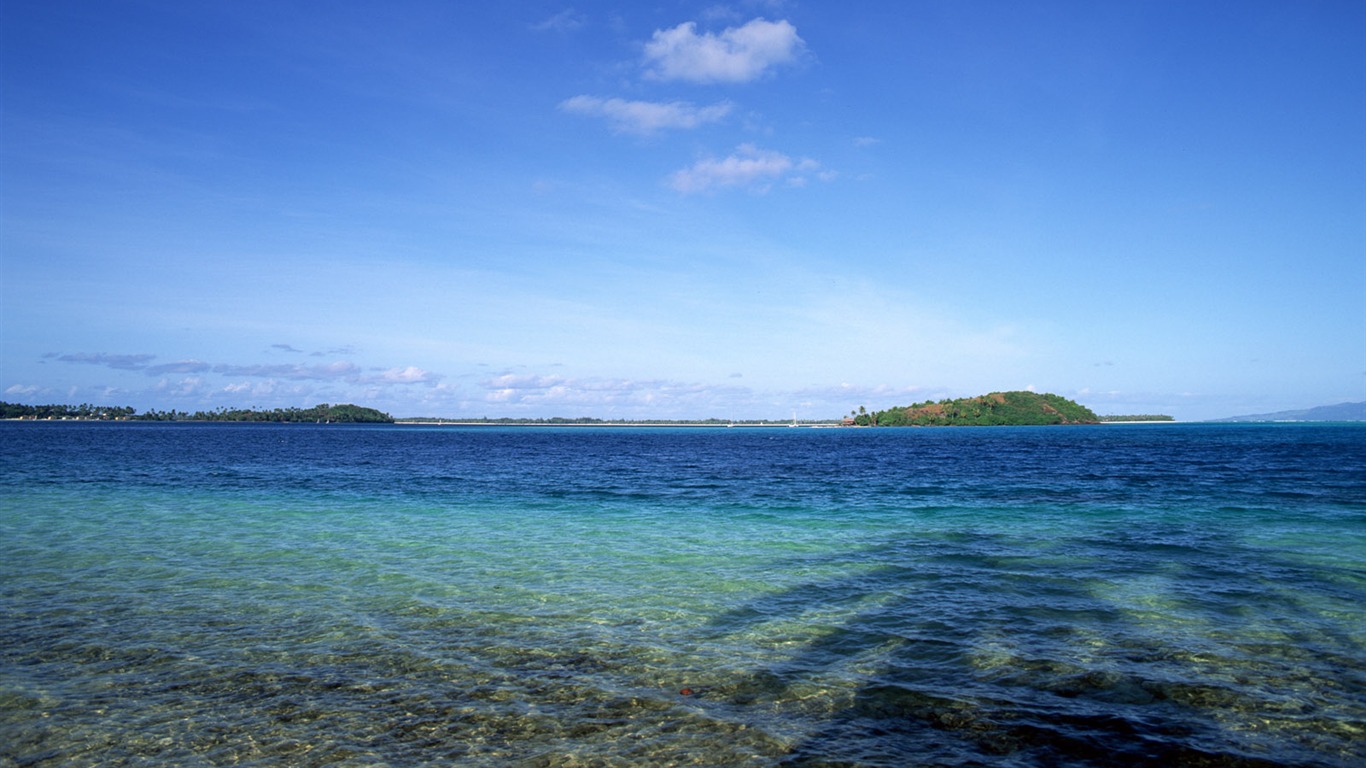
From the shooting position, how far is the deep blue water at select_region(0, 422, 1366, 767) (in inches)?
305

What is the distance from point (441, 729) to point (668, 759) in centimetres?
259

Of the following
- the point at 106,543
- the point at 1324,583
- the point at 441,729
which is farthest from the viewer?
the point at 106,543

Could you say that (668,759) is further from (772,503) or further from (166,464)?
(166,464)

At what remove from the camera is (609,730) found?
26.2 feet

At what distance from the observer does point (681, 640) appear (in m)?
11.5

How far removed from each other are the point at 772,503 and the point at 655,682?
23.2 meters

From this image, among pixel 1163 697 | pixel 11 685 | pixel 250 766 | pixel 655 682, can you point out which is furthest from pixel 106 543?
pixel 1163 697

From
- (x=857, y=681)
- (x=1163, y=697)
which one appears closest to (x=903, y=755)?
(x=857, y=681)

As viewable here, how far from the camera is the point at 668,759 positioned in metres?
7.33

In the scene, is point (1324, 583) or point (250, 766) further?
point (1324, 583)

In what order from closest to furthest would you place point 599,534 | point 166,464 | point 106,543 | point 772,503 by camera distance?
1. point 106,543
2. point 599,534
3. point 772,503
4. point 166,464

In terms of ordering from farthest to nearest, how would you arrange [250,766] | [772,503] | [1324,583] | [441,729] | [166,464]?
[166,464], [772,503], [1324,583], [441,729], [250,766]

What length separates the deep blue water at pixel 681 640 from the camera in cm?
776

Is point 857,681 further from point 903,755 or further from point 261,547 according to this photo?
point 261,547
